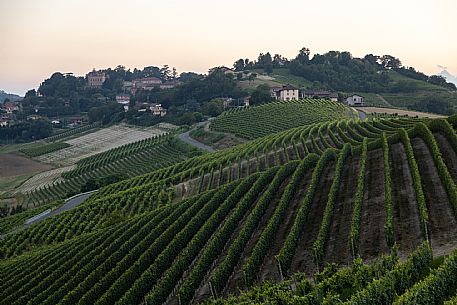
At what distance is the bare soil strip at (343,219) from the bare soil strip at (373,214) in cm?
78

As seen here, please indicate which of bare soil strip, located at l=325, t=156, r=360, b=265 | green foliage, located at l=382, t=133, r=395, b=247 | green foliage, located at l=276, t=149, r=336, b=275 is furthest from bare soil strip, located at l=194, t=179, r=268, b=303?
green foliage, located at l=382, t=133, r=395, b=247

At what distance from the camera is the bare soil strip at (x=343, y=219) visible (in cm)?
2219

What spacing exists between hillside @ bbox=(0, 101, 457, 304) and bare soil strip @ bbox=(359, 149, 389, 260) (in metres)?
0.07

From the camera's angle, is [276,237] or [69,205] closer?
[276,237]

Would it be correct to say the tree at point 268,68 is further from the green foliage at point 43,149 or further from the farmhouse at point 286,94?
the green foliage at point 43,149

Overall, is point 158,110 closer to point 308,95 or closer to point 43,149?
point 43,149

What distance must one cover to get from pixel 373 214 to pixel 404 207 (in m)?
1.69

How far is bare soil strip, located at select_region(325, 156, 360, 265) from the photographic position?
22188 mm

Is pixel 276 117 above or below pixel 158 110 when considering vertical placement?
below

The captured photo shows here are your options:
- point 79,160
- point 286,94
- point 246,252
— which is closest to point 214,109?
point 286,94

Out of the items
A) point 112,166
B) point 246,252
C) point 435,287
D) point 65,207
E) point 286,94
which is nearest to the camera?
point 435,287

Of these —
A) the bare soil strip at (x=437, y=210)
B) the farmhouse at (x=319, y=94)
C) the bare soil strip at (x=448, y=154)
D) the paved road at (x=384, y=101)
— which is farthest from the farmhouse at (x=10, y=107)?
the bare soil strip at (x=437, y=210)

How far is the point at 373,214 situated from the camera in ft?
82.9

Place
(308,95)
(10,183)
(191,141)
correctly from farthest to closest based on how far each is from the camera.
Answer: (308,95)
(191,141)
(10,183)
